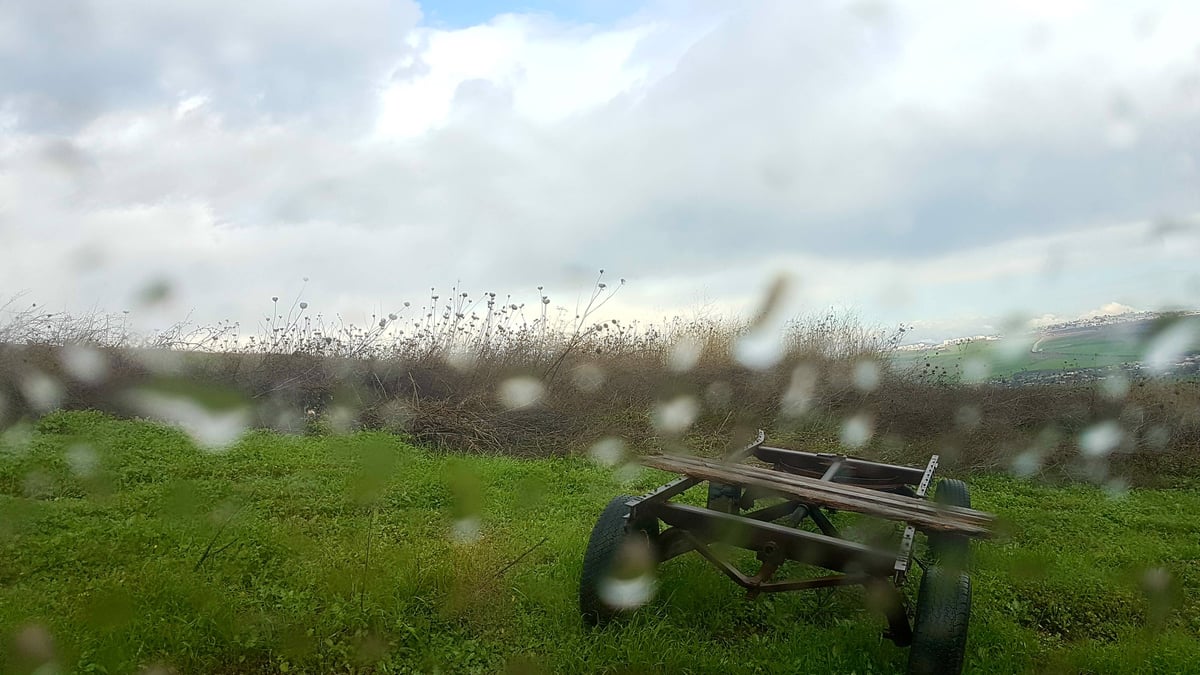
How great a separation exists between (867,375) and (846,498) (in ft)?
22.2

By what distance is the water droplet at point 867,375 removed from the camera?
983 centimetres

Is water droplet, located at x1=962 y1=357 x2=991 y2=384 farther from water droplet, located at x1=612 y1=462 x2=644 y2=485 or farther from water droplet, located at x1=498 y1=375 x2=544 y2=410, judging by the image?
water droplet, located at x1=498 y1=375 x2=544 y2=410

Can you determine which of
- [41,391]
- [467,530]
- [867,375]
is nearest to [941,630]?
[467,530]

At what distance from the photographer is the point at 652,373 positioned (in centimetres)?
1002

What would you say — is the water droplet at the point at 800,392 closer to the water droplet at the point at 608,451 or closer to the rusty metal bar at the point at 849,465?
the water droplet at the point at 608,451

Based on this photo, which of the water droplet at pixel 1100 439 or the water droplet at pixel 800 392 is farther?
the water droplet at pixel 800 392

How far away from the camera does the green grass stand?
125 inches

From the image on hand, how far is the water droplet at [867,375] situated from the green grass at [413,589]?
3.95 metres

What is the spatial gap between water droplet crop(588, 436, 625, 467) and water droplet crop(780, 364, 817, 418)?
2390 mm

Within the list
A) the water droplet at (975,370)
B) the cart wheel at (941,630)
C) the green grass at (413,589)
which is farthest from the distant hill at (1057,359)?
the cart wheel at (941,630)

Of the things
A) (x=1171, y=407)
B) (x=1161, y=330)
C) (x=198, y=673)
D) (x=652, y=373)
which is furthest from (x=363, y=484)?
(x=1171, y=407)

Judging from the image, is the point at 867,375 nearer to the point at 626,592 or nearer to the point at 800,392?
the point at 800,392

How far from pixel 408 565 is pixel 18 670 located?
1.57m

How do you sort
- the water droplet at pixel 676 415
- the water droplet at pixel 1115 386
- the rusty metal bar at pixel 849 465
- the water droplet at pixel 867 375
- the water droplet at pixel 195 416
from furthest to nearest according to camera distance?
the water droplet at pixel 867 375, the water droplet at pixel 1115 386, the water droplet at pixel 676 415, the water droplet at pixel 195 416, the rusty metal bar at pixel 849 465
